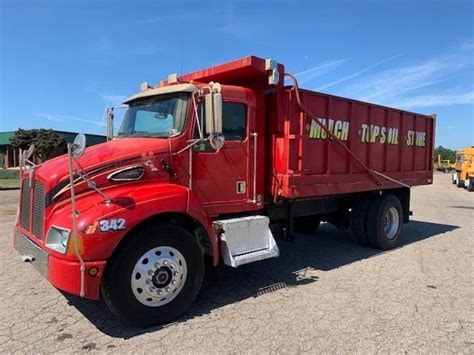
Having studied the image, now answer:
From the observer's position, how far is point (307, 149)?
21.2ft

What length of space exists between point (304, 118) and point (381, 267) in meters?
2.79

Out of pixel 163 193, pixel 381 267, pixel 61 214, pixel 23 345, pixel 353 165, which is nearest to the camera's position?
pixel 23 345

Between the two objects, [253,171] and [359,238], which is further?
[359,238]

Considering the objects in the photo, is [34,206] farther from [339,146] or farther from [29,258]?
[339,146]

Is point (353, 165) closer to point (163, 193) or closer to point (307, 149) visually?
point (307, 149)

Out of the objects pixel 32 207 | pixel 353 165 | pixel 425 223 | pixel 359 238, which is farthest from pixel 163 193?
pixel 425 223

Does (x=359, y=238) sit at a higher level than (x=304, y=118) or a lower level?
lower

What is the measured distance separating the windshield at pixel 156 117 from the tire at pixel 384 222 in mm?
4717

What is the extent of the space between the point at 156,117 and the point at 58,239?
6.47 ft

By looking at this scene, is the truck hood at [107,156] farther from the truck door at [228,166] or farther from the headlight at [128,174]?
the truck door at [228,166]

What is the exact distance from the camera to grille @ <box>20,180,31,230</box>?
5065mm

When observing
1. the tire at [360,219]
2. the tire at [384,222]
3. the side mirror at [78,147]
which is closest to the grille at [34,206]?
the side mirror at [78,147]

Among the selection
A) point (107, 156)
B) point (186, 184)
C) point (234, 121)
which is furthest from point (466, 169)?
point (107, 156)

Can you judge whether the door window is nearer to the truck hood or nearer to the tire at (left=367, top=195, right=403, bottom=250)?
the truck hood
